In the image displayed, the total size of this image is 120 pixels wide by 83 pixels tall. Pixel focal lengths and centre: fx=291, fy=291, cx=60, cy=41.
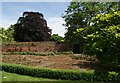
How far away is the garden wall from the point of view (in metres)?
40.6

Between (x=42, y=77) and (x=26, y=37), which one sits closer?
(x=42, y=77)

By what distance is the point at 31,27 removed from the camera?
178 feet

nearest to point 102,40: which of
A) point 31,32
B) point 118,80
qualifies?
point 118,80

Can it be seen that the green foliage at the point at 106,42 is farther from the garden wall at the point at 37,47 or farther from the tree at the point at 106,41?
the garden wall at the point at 37,47

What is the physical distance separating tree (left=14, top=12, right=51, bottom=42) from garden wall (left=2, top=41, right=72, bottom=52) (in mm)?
12983

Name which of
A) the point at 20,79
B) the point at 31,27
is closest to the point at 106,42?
the point at 20,79

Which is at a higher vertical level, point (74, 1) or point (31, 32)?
point (74, 1)

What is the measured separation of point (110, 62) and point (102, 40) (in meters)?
0.76

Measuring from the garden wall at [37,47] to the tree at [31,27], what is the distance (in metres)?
13.0

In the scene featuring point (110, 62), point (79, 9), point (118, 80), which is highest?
point (79, 9)

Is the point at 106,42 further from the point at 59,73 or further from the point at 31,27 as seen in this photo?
the point at 31,27

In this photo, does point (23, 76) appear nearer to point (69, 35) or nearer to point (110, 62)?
point (110, 62)

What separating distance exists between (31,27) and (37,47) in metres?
13.7

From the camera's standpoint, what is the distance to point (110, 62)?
9359 mm
